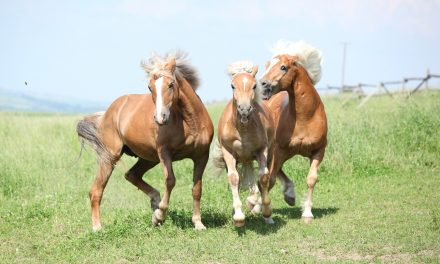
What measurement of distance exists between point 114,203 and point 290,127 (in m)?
4.16

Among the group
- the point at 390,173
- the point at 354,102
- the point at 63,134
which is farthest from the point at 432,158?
the point at 354,102

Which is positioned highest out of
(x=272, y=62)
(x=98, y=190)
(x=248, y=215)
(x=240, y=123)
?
(x=272, y=62)

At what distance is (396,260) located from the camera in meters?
6.37

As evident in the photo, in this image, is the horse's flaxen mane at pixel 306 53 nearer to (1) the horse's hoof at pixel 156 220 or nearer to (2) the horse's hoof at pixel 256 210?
(2) the horse's hoof at pixel 256 210

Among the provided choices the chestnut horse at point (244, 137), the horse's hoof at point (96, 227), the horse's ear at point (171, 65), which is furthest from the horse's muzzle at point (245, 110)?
the horse's hoof at point (96, 227)

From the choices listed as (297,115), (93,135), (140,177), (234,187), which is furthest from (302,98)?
(93,135)

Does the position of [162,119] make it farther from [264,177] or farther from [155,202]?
[155,202]

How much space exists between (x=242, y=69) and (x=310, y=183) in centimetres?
Answer: 220

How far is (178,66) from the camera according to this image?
29.1 ft

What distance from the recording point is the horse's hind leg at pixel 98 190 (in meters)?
9.34

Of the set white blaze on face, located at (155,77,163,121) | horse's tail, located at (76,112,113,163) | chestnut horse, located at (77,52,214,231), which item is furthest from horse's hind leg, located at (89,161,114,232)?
white blaze on face, located at (155,77,163,121)

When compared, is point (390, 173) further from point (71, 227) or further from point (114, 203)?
point (71, 227)

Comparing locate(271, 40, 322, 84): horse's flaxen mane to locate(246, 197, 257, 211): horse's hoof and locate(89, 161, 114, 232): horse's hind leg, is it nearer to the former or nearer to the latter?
locate(246, 197, 257, 211): horse's hoof

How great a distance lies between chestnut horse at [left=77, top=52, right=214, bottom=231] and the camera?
8.20 m
